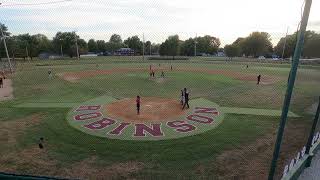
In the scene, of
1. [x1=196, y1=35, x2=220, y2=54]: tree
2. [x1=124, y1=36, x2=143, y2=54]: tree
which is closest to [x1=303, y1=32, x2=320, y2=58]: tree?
[x1=124, y1=36, x2=143, y2=54]: tree

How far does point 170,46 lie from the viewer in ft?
248

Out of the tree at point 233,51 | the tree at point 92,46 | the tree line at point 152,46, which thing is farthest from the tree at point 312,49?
the tree at point 92,46

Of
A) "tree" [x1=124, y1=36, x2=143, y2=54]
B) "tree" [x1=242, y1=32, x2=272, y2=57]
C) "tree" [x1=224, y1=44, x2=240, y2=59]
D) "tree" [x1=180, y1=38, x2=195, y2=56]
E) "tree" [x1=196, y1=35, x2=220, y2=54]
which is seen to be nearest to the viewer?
"tree" [x1=124, y1=36, x2=143, y2=54]

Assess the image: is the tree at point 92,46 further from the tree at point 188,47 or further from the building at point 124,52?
the tree at point 188,47

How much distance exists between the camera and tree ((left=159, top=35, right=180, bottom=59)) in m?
74.8

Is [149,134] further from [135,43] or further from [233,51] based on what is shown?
[233,51]

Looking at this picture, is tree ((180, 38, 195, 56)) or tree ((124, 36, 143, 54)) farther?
tree ((180, 38, 195, 56))

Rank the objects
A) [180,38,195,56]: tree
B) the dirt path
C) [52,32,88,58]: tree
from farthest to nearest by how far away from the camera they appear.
A: 1. [180,38,195,56]: tree
2. [52,32,88,58]: tree
3. the dirt path

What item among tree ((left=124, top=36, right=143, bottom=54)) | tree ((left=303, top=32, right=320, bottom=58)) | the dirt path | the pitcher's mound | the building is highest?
tree ((left=303, top=32, right=320, bottom=58))

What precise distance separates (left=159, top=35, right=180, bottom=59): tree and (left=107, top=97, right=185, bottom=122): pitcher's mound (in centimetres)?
5211

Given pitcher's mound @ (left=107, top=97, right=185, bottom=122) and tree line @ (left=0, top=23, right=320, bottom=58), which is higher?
tree line @ (left=0, top=23, right=320, bottom=58)

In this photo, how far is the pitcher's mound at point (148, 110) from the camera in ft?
59.3

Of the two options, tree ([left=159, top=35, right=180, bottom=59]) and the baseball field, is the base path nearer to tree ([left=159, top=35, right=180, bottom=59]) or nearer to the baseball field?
the baseball field

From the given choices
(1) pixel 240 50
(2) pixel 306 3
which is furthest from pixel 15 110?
(1) pixel 240 50
